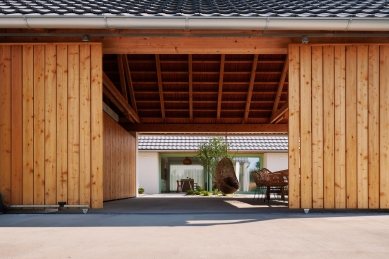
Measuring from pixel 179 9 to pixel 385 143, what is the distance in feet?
12.5

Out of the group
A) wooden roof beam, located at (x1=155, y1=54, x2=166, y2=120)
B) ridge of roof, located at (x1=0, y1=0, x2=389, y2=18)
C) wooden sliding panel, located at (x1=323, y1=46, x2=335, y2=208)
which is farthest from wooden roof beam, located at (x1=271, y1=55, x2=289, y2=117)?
wooden sliding panel, located at (x1=323, y1=46, x2=335, y2=208)

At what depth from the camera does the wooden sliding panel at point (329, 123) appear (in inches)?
274

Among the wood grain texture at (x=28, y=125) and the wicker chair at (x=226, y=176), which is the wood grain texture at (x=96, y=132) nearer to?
the wood grain texture at (x=28, y=125)

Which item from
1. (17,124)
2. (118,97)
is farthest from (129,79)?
(17,124)

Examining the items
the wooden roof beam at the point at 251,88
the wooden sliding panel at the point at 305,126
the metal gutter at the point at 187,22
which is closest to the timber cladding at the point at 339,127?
the wooden sliding panel at the point at 305,126

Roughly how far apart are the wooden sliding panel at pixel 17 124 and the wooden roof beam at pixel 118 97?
2932mm

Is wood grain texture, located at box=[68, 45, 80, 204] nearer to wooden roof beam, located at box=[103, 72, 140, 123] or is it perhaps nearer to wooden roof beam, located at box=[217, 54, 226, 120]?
wooden roof beam, located at box=[103, 72, 140, 123]

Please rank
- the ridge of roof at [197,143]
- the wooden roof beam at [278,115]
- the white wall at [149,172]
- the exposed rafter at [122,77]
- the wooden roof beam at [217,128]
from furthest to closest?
the white wall at [149,172]
the ridge of roof at [197,143]
the wooden roof beam at [217,128]
the wooden roof beam at [278,115]
the exposed rafter at [122,77]

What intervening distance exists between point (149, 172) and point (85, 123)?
13.7 metres

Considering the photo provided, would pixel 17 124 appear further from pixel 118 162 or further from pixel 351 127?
pixel 118 162

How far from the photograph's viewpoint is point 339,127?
277 inches

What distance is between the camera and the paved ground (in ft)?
11.6

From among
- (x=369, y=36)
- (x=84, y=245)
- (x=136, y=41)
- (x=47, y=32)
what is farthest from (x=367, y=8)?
(x=84, y=245)

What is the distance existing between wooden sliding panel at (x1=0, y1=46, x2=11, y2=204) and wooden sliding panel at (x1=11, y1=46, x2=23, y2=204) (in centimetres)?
6
